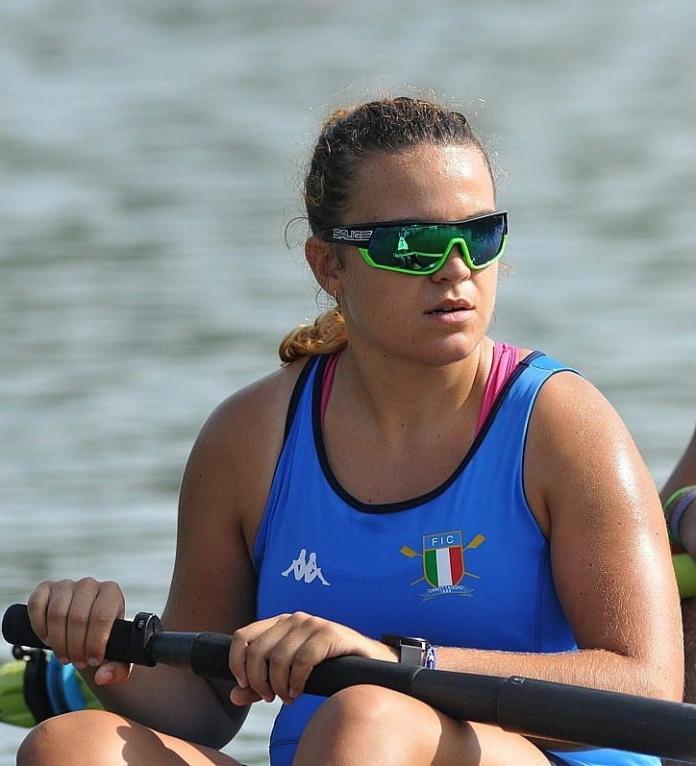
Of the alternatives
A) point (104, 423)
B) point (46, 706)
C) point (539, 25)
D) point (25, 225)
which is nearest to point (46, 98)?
point (25, 225)

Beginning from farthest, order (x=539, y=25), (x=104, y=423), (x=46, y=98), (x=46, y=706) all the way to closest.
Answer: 1. (x=539, y=25)
2. (x=46, y=98)
3. (x=104, y=423)
4. (x=46, y=706)

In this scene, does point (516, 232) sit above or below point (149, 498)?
above

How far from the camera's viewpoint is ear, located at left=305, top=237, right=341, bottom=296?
2744 millimetres

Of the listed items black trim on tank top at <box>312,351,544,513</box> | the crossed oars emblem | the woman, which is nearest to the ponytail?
the woman

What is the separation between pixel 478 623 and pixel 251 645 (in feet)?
1.28

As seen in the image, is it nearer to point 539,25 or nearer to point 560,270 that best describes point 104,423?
point 560,270

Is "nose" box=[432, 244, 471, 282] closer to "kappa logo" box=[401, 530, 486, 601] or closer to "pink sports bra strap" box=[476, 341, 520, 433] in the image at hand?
"pink sports bra strap" box=[476, 341, 520, 433]

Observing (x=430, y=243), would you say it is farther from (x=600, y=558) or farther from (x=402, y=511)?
(x=600, y=558)

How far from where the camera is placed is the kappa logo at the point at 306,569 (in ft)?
8.70

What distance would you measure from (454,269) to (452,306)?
54 mm

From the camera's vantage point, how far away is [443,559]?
2.54 meters

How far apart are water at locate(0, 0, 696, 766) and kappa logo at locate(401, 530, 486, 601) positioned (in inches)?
26.2

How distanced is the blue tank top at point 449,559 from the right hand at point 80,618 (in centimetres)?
27

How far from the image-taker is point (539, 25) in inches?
549
